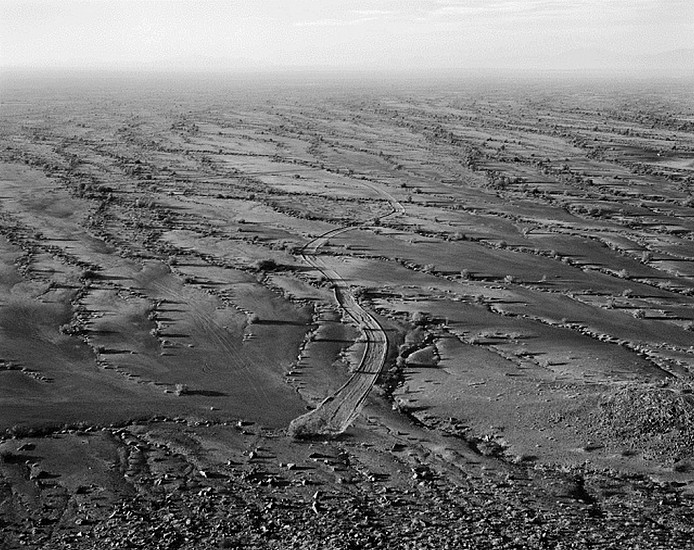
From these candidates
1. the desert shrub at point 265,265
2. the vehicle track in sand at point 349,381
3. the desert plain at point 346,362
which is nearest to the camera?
the desert plain at point 346,362

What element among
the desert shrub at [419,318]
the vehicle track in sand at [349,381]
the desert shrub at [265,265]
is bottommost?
the vehicle track in sand at [349,381]

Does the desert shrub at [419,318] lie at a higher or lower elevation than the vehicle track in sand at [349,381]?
higher

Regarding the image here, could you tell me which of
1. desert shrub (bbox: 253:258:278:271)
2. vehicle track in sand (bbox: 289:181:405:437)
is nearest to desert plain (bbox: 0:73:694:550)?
vehicle track in sand (bbox: 289:181:405:437)

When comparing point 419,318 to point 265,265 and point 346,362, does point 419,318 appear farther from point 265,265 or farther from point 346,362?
point 265,265

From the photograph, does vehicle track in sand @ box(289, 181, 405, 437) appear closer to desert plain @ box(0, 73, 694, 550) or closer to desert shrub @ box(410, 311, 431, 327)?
desert plain @ box(0, 73, 694, 550)

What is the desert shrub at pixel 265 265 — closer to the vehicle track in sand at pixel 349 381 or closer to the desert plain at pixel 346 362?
the desert plain at pixel 346 362

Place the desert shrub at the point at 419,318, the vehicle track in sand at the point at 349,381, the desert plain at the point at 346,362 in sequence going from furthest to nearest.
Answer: the desert shrub at the point at 419,318 → the vehicle track in sand at the point at 349,381 → the desert plain at the point at 346,362

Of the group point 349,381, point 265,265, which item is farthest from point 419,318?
point 265,265

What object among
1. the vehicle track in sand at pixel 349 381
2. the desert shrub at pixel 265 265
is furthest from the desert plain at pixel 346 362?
the desert shrub at pixel 265 265
